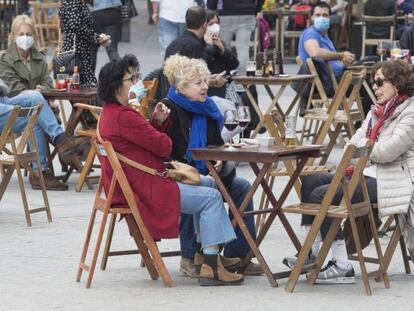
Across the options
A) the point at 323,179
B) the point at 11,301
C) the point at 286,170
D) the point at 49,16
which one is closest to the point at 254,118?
the point at 286,170

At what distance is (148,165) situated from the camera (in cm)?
731

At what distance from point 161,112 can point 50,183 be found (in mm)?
3895

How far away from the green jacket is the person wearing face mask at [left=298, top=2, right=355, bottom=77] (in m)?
3.20

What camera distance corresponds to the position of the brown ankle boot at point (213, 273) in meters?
7.36

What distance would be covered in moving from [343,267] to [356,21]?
16.0 metres

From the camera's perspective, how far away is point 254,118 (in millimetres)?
13406

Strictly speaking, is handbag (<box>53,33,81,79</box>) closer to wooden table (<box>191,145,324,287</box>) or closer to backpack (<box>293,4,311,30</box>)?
wooden table (<box>191,145,324,287</box>)

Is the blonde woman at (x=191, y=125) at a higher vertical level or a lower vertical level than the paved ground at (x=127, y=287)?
higher

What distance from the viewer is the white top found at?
15.4 meters

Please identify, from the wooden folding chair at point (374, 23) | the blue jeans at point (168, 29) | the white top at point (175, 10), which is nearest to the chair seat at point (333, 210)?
the white top at point (175, 10)

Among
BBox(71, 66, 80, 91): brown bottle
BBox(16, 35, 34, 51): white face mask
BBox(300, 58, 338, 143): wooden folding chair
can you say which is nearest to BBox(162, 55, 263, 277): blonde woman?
BBox(71, 66, 80, 91): brown bottle

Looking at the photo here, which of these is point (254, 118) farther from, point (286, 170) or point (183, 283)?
point (183, 283)

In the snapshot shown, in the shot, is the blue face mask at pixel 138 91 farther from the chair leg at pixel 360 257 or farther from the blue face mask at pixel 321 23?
the blue face mask at pixel 321 23

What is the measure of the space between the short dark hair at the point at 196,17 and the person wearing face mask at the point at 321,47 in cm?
221
